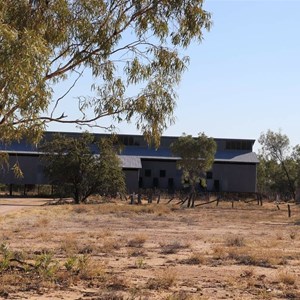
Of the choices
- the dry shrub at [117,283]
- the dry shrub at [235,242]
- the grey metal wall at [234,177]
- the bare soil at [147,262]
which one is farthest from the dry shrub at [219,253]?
the grey metal wall at [234,177]

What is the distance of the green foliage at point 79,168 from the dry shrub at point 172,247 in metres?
37.1

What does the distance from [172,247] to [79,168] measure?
38.7 m

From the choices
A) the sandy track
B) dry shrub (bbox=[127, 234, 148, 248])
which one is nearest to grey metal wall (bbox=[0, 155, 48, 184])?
the sandy track

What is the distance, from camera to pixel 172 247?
2203 cm

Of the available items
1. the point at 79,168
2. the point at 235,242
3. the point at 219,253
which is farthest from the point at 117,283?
the point at 79,168

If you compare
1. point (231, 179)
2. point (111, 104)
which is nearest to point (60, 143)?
point (231, 179)

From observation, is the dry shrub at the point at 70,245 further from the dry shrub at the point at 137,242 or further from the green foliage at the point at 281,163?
the green foliage at the point at 281,163

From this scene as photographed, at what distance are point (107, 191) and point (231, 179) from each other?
90.8 feet

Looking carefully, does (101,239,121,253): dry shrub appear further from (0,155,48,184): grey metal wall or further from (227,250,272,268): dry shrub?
(0,155,48,184): grey metal wall

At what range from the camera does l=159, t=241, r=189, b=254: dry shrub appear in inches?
812

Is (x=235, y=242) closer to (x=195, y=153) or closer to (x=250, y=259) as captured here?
(x=250, y=259)

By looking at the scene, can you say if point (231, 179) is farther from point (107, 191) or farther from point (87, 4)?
point (87, 4)

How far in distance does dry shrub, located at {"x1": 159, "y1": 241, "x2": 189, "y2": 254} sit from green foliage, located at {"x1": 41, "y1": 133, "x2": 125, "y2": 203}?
37.1 metres

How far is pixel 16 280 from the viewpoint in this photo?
13430 millimetres
